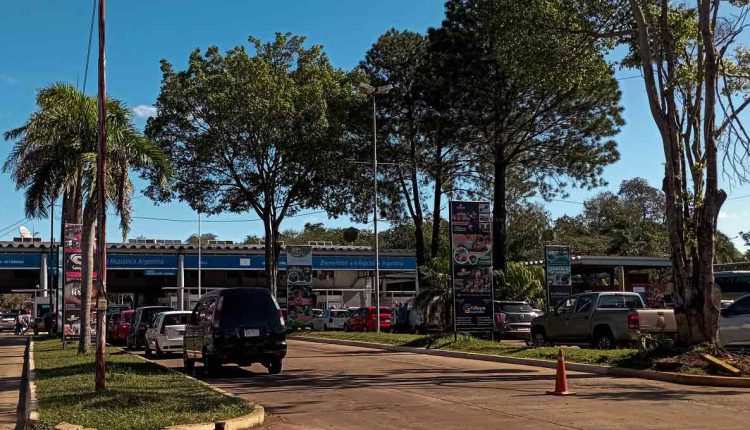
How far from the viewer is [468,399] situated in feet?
42.0

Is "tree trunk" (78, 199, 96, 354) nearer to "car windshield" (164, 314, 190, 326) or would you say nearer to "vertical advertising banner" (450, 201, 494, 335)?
"car windshield" (164, 314, 190, 326)

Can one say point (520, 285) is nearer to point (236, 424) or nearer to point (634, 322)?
point (634, 322)

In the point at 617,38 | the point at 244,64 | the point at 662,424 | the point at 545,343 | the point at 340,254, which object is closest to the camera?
the point at 662,424

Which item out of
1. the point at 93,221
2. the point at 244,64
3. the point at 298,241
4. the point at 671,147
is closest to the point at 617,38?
the point at 671,147

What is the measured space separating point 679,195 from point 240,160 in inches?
1004

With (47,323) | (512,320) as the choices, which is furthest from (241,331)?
(47,323)

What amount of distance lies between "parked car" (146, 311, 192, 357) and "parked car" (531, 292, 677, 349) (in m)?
11.6

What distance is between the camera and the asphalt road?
10.4 meters

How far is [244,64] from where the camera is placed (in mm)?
35781

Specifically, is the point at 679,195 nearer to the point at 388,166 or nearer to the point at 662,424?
the point at 662,424

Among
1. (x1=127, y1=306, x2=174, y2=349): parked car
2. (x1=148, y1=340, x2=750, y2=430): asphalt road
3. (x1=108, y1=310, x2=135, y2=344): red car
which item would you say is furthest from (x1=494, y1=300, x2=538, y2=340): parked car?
(x1=108, y1=310, x2=135, y2=344): red car

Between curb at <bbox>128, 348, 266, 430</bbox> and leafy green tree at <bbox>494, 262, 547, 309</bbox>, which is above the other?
leafy green tree at <bbox>494, 262, 547, 309</bbox>

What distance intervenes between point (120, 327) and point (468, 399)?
25127mm

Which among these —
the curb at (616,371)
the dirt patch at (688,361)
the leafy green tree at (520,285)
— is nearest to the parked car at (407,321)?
the leafy green tree at (520,285)
